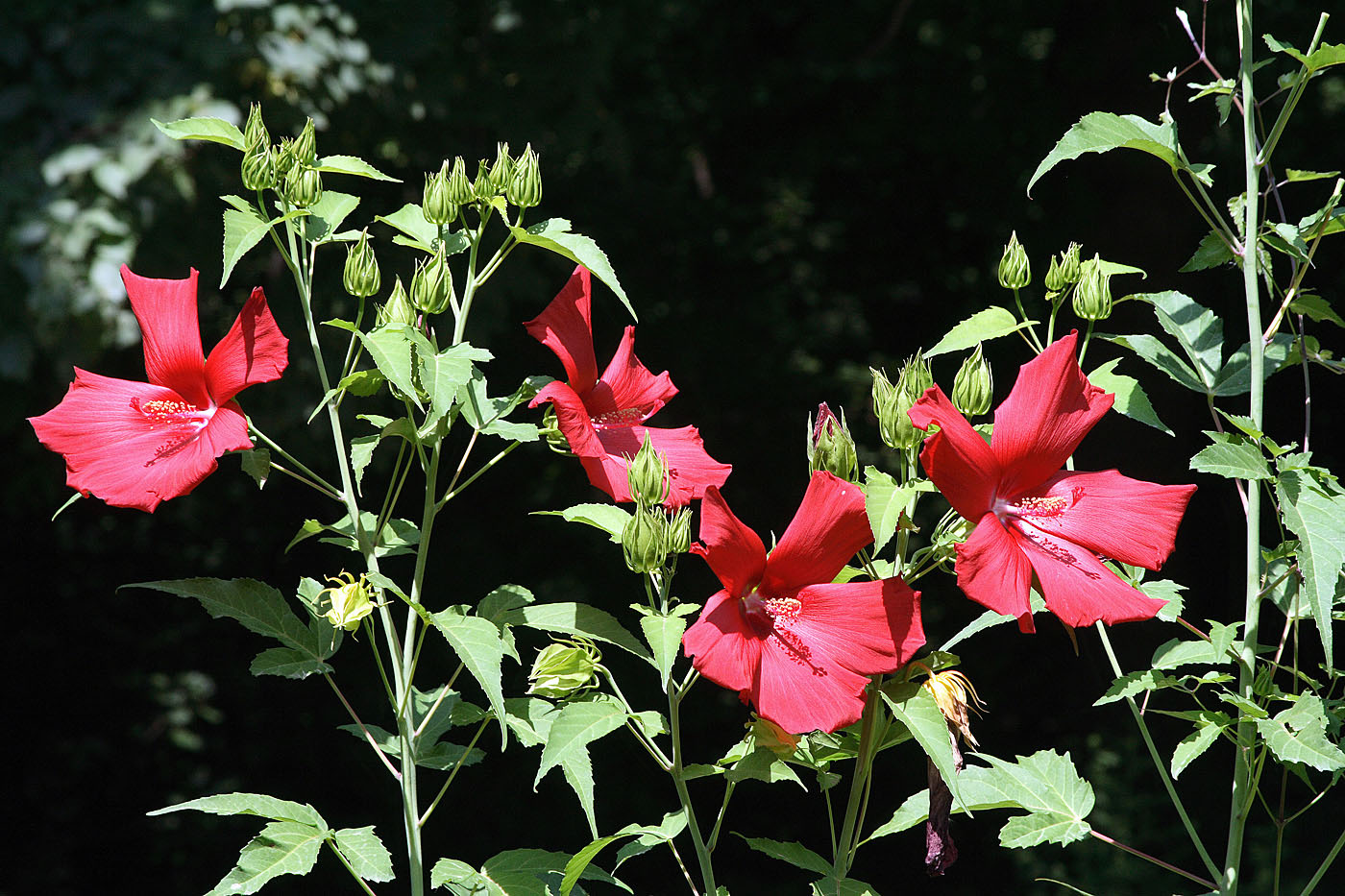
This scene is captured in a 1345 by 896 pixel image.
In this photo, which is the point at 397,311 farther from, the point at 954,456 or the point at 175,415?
the point at 954,456

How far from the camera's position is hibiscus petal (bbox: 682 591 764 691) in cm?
90

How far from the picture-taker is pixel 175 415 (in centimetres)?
111

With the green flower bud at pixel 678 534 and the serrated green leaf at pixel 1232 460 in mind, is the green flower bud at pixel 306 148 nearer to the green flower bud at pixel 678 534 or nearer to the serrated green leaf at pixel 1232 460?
the green flower bud at pixel 678 534

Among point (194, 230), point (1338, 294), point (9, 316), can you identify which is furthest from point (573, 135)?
point (1338, 294)

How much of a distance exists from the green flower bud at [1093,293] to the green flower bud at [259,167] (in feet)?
2.25

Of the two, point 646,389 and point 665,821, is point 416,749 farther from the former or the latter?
point 646,389

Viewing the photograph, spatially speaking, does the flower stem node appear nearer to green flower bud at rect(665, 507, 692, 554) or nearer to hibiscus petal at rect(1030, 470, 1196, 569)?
hibiscus petal at rect(1030, 470, 1196, 569)

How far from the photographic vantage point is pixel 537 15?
3.61 m

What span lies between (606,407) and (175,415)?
0.38 metres

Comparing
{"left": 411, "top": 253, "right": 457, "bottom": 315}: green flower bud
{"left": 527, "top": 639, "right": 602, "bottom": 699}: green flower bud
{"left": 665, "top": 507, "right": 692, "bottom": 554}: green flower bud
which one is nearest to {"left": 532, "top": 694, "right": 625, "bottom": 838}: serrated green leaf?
{"left": 527, "top": 639, "right": 602, "bottom": 699}: green flower bud

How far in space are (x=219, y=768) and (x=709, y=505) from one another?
3865mm

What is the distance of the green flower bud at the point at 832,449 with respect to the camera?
1003 mm

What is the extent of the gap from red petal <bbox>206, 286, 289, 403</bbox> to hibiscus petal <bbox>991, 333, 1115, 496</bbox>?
581 millimetres

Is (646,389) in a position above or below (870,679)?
above
